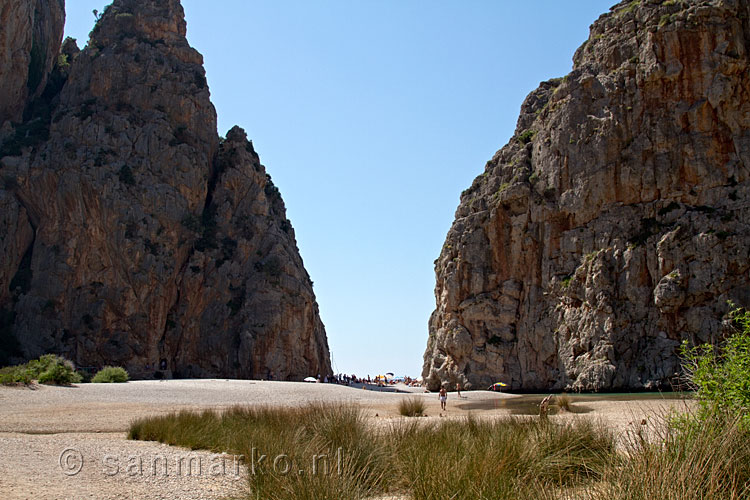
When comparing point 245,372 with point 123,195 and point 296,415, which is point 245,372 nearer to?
point 123,195

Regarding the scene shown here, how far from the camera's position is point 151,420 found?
14.4 metres

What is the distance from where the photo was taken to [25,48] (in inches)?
2611

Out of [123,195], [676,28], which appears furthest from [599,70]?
[123,195]

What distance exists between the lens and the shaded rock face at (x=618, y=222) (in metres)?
43.2

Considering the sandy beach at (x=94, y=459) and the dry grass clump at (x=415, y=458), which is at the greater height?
the dry grass clump at (x=415, y=458)

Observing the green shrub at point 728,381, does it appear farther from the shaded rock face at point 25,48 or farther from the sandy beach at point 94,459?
the shaded rock face at point 25,48

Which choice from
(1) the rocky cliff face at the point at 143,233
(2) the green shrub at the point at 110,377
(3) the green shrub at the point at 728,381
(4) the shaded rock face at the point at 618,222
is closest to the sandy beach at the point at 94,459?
(3) the green shrub at the point at 728,381

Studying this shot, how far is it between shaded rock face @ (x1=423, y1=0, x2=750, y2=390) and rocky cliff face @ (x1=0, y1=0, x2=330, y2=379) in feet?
67.1

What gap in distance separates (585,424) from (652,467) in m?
5.07

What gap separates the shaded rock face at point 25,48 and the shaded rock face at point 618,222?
54.7 metres

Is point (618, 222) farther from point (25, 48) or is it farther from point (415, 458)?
point (25, 48)

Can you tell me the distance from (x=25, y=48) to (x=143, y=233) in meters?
28.3

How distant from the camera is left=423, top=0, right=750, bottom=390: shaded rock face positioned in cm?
4316

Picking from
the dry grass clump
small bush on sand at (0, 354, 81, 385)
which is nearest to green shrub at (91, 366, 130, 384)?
small bush on sand at (0, 354, 81, 385)
